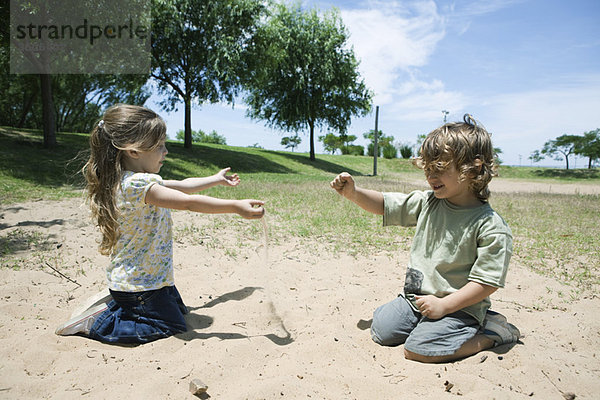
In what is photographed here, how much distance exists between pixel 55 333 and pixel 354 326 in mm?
2210

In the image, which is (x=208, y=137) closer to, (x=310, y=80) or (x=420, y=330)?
(x=310, y=80)

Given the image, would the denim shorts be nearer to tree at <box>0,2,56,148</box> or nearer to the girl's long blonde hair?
the girl's long blonde hair

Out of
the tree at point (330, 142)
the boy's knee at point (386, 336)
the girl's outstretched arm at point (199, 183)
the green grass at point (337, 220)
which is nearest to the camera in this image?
the boy's knee at point (386, 336)

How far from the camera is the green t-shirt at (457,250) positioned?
254cm

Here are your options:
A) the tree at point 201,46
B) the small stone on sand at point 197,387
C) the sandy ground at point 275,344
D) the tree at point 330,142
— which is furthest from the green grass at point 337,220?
the tree at point 330,142

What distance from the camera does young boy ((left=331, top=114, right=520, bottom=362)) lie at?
8.38 ft

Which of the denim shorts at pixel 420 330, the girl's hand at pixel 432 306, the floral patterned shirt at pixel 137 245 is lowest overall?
the denim shorts at pixel 420 330

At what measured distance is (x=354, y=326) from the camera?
3.13 meters

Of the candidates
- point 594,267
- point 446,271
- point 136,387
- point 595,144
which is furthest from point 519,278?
point 595,144

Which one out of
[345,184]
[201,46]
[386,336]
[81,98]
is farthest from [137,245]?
[81,98]

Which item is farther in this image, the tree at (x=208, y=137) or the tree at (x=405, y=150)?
the tree at (x=208, y=137)

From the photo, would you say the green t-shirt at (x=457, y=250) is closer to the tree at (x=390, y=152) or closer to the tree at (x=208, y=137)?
the tree at (x=390, y=152)

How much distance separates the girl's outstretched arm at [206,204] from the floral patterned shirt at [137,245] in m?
0.17

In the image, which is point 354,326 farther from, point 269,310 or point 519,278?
point 519,278
